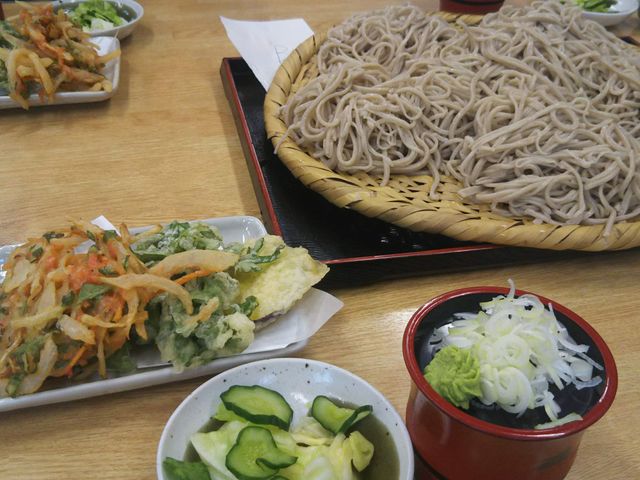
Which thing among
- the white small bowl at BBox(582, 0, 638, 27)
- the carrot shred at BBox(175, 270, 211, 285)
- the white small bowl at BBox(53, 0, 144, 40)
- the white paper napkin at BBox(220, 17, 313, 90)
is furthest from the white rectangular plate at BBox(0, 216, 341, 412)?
the white small bowl at BBox(582, 0, 638, 27)

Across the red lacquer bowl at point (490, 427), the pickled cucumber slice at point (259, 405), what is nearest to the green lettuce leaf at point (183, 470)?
the pickled cucumber slice at point (259, 405)

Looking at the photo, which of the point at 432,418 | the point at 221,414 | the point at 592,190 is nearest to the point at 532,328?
the point at 432,418

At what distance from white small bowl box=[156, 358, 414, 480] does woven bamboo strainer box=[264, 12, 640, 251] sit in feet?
1.75

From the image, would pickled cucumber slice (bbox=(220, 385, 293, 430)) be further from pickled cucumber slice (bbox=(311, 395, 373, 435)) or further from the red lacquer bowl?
the red lacquer bowl

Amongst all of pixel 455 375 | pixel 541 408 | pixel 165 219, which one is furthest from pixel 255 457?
pixel 165 219

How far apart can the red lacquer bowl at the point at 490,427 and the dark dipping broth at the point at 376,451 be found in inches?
2.4

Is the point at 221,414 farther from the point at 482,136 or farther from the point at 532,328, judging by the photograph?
the point at 482,136

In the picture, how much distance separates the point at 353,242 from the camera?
57.9 inches

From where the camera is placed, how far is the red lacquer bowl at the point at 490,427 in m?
0.79

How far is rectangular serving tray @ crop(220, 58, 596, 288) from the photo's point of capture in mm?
1381

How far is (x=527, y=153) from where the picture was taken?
1584mm

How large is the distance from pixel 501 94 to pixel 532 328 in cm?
112

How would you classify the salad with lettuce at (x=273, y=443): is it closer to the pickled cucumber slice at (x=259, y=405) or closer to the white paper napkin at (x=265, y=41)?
the pickled cucumber slice at (x=259, y=405)

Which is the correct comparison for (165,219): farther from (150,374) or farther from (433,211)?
(433,211)
